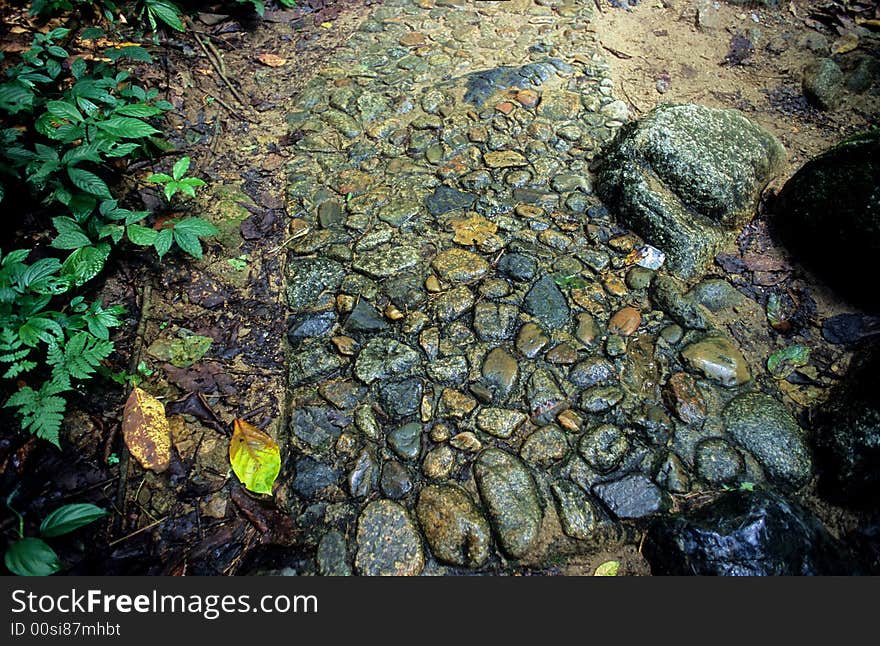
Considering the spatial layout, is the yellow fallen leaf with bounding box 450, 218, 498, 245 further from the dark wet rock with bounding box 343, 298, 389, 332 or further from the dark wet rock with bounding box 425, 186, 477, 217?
the dark wet rock with bounding box 343, 298, 389, 332

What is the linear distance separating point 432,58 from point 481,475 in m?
3.86

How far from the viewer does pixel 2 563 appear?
194 centimetres

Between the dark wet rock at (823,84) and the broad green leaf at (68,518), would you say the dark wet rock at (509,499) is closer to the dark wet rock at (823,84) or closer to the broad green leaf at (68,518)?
the broad green leaf at (68,518)

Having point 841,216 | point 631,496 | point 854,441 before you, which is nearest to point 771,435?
point 854,441

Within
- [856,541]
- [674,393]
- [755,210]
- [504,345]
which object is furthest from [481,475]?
[755,210]

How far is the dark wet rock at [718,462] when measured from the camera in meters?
2.40

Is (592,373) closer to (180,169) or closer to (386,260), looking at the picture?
(386,260)

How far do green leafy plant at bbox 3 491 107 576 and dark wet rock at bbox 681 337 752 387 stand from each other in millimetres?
2725

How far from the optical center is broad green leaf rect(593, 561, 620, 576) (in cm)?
218

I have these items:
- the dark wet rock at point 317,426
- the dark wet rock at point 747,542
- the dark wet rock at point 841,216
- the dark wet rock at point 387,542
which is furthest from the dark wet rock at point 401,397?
the dark wet rock at point 841,216

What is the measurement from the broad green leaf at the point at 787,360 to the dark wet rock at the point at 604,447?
0.95m

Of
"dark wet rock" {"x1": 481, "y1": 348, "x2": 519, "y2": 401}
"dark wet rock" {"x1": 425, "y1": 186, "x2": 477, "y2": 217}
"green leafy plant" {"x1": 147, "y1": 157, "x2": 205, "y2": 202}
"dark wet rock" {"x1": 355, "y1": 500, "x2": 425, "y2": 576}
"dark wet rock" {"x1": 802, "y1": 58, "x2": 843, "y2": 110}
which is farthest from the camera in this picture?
"dark wet rock" {"x1": 802, "y1": 58, "x2": 843, "y2": 110}

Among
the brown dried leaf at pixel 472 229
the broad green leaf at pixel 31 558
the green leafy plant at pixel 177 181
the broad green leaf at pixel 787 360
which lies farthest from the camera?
the brown dried leaf at pixel 472 229

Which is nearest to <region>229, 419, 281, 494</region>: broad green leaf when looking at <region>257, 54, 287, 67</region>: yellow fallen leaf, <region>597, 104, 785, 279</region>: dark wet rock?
<region>597, 104, 785, 279</region>: dark wet rock
